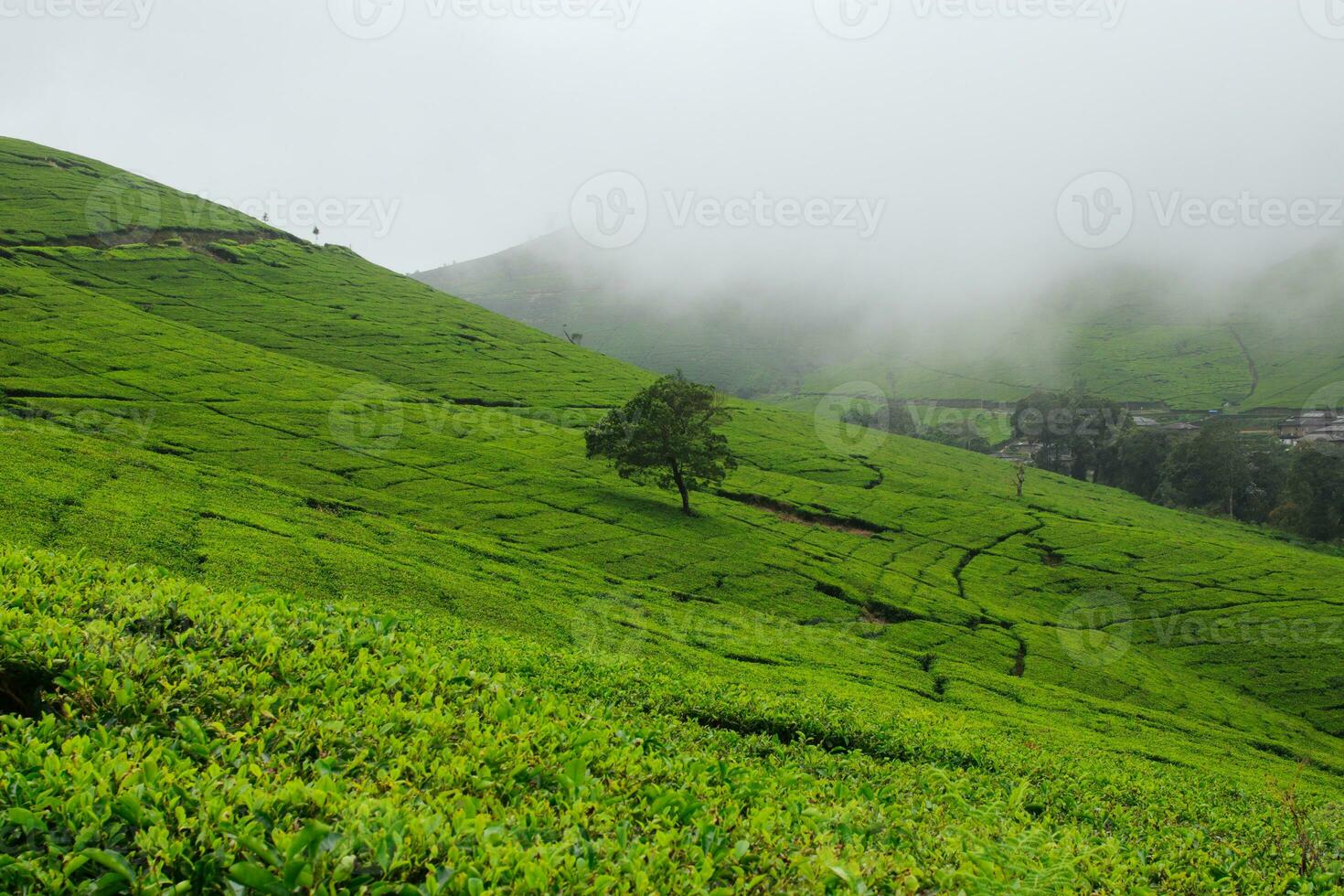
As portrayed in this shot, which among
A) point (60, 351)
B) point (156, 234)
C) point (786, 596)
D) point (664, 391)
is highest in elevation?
point (156, 234)

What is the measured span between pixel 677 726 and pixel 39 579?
733 centimetres

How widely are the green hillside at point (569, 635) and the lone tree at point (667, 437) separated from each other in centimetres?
300

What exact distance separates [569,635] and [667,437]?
27.8 m

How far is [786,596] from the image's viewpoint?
132 feet

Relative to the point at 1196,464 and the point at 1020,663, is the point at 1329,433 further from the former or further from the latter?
the point at 1020,663

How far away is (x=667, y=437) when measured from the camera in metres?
51.0

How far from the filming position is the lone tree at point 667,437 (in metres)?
51.0

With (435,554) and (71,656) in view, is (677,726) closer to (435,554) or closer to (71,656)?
(71,656)

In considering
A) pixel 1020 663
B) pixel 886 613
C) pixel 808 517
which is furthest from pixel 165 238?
pixel 1020 663

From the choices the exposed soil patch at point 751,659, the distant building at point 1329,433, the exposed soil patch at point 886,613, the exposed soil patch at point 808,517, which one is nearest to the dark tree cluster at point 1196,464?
the distant building at point 1329,433

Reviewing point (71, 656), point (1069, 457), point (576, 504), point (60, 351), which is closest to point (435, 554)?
point (576, 504)

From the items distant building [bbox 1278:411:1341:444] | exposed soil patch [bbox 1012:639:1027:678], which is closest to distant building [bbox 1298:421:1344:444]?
distant building [bbox 1278:411:1341:444]

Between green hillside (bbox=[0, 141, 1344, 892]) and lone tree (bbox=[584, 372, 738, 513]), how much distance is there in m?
3.00

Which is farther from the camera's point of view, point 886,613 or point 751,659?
point 886,613
